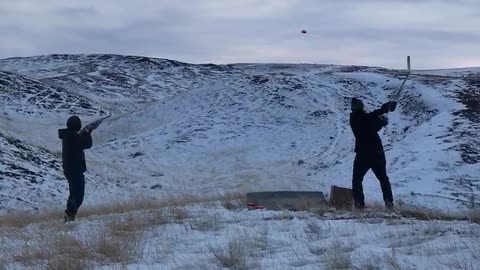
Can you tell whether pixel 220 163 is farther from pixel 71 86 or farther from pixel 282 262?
pixel 71 86

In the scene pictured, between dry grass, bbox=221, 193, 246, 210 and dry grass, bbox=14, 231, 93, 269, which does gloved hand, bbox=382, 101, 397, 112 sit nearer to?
dry grass, bbox=221, 193, 246, 210

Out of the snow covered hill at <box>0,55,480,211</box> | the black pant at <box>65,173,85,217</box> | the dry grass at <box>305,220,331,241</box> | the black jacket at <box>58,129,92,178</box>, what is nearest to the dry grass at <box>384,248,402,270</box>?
the dry grass at <box>305,220,331,241</box>

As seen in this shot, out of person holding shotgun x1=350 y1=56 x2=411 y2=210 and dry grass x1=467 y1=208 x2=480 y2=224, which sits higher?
person holding shotgun x1=350 y1=56 x2=411 y2=210

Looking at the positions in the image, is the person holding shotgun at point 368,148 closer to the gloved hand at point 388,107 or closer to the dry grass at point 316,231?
the gloved hand at point 388,107

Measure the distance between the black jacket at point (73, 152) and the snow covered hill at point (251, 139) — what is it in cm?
654

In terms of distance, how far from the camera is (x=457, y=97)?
93.5 ft

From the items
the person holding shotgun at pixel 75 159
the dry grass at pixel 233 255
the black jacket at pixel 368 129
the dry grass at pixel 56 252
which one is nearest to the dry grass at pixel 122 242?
the dry grass at pixel 56 252

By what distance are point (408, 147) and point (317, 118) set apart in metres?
6.25

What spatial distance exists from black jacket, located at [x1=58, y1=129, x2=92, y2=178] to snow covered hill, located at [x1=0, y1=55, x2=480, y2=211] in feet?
21.5

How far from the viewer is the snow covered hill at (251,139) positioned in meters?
18.9

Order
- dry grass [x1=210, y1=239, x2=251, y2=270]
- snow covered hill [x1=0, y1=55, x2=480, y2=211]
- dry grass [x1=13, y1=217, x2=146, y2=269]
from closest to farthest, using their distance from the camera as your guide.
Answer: dry grass [x1=210, y1=239, x2=251, y2=270] → dry grass [x1=13, y1=217, x2=146, y2=269] → snow covered hill [x1=0, y1=55, x2=480, y2=211]

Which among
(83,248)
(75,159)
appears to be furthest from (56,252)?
(75,159)

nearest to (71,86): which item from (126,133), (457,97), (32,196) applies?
(126,133)

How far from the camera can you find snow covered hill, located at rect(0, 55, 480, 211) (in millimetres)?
18859
